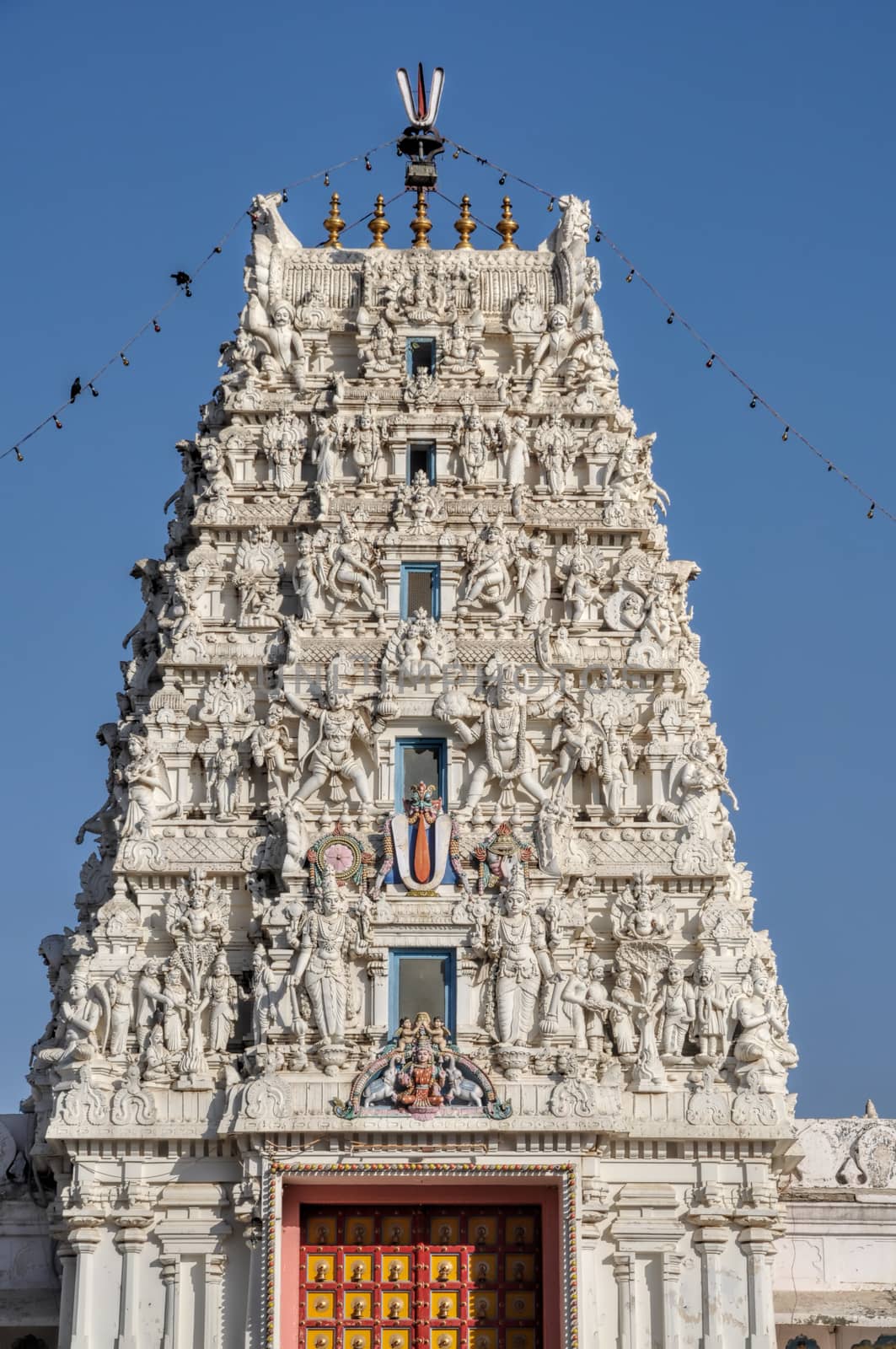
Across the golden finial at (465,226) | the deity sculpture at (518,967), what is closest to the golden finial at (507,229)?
the golden finial at (465,226)

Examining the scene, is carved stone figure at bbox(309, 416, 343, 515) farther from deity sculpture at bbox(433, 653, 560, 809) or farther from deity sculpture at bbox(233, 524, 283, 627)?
deity sculpture at bbox(433, 653, 560, 809)

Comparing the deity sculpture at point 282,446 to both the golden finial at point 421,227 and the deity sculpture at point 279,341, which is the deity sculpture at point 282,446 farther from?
the golden finial at point 421,227

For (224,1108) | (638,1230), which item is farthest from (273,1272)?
(638,1230)

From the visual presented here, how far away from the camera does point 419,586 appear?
3712 cm

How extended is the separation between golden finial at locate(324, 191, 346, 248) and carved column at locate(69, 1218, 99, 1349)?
1738cm

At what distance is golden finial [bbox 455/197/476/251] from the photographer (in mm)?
41656

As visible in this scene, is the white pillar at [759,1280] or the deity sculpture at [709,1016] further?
the deity sculpture at [709,1016]

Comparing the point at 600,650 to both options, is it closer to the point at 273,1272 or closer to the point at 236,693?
the point at 236,693

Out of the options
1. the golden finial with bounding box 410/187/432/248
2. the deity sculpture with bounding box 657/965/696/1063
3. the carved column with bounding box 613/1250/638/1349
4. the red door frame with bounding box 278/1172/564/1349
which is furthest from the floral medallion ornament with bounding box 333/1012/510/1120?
the golden finial with bounding box 410/187/432/248

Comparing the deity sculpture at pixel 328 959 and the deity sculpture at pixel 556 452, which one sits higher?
the deity sculpture at pixel 556 452

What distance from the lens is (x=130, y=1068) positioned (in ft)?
110

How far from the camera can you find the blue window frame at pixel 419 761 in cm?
3534

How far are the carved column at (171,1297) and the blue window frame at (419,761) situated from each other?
289 inches

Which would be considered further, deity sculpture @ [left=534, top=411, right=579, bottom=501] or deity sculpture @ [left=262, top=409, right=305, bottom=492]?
deity sculpture @ [left=262, top=409, right=305, bottom=492]
